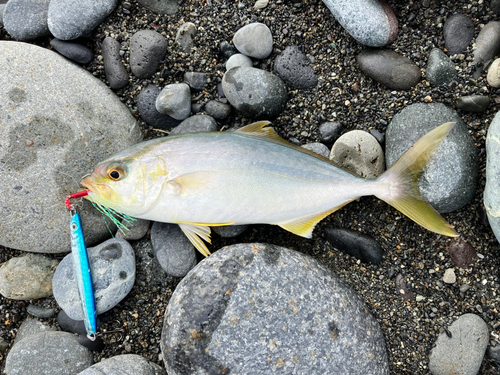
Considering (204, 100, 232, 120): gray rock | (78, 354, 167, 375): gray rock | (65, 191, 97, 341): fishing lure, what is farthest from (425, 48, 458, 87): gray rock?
(78, 354, 167, 375): gray rock

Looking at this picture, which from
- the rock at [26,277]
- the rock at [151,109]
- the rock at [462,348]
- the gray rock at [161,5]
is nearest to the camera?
the rock at [462,348]

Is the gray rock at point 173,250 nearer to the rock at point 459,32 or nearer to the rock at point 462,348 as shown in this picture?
the rock at point 462,348

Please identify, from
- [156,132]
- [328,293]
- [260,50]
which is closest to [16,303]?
[156,132]

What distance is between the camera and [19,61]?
3160 millimetres

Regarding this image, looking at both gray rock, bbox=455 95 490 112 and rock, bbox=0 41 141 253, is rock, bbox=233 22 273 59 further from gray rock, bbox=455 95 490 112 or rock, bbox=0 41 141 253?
gray rock, bbox=455 95 490 112

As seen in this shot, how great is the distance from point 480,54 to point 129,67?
2902mm

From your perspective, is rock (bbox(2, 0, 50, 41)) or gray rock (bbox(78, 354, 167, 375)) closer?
gray rock (bbox(78, 354, 167, 375))

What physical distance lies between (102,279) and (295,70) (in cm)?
233

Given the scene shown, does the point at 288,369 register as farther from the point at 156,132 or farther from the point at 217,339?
the point at 156,132

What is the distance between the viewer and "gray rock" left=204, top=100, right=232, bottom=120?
132 inches

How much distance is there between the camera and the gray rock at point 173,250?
3.18m

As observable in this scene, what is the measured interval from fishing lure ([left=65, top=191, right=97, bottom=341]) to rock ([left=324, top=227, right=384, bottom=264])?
1.93 meters

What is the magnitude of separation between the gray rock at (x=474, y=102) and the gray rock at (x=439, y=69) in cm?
20

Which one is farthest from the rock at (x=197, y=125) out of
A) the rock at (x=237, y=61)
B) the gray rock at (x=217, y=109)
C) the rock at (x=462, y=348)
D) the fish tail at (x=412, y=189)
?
the rock at (x=462, y=348)
